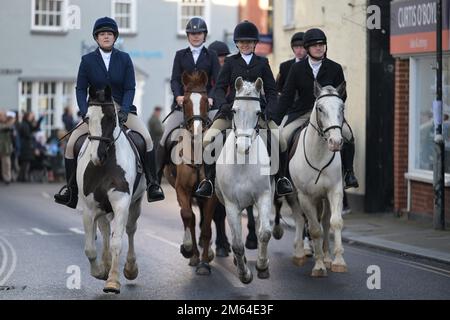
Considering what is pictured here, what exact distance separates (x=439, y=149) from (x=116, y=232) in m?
8.51

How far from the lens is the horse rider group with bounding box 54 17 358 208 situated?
13.2 m

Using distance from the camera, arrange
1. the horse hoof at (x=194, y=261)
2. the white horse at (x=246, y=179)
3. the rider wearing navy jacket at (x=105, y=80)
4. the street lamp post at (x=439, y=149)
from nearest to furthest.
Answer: the white horse at (x=246, y=179) → the rider wearing navy jacket at (x=105, y=80) → the horse hoof at (x=194, y=261) → the street lamp post at (x=439, y=149)

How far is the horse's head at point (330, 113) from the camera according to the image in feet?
42.5

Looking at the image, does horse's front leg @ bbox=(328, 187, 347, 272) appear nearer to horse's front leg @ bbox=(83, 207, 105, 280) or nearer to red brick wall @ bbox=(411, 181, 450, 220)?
horse's front leg @ bbox=(83, 207, 105, 280)

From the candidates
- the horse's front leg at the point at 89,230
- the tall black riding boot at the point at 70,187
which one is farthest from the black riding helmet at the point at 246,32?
the horse's front leg at the point at 89,230

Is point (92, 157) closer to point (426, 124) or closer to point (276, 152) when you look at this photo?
point (276, 152)

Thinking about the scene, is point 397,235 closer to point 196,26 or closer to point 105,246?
point 196,26

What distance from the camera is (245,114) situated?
40.2 feet

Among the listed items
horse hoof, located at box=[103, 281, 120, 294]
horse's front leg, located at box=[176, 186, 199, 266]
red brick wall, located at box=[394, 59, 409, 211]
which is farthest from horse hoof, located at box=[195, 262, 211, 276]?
red brick wall, located at box=[394, 59, 409, 211]

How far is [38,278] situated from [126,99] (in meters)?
2.38

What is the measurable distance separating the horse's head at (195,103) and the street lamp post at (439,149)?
5826mm

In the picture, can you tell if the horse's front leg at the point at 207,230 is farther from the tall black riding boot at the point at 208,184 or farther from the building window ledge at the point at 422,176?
the building window ledge at the point at 422,176

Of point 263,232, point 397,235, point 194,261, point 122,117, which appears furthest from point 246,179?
point 397,235
